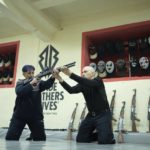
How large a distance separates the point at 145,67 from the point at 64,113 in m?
1.83

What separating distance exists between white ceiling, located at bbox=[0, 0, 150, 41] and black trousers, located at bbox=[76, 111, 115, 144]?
2493 mm

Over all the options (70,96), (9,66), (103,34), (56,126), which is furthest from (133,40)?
(9,66)

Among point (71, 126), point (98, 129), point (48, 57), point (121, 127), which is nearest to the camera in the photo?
point (98, 129)

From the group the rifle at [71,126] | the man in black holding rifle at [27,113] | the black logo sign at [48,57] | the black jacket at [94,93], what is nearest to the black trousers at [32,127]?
the man in black holding rifle at [27,113]

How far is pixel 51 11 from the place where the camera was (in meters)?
6.32

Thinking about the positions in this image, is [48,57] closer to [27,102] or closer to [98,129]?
[27,102]

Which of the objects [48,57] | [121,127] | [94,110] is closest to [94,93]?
[94,110]

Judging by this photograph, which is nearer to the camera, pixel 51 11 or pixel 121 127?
pixel 121 127

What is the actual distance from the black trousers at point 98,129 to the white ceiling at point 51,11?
8.18 ft

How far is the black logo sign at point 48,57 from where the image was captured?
649 cm

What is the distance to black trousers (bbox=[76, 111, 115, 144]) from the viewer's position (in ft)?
11.9

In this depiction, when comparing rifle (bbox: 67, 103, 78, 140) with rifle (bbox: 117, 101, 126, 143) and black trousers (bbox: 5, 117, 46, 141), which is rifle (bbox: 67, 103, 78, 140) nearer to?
rifle (bbox: 117, 101, 126, 143)

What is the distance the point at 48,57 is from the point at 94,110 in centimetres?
302

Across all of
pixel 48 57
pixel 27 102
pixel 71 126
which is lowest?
pixel 71 126
